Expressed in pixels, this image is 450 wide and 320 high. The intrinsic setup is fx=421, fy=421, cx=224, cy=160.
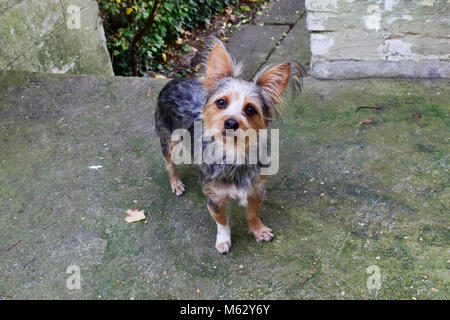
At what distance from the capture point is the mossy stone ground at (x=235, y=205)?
2988mm

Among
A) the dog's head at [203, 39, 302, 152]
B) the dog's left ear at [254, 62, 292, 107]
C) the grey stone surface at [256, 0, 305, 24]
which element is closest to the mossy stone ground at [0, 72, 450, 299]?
the dog's head at [203, 39, 302, 152]

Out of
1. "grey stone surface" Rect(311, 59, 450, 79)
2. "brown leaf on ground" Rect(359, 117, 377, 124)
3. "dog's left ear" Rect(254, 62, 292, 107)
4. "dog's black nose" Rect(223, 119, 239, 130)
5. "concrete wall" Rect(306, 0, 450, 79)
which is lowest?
"brown leaf on ground" Rect(359, 117, 377, 124)

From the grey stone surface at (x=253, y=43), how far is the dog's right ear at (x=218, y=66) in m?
3.70

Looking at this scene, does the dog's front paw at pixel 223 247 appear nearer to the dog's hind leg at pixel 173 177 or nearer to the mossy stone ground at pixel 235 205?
the mossy stone ground at pixel 235 205

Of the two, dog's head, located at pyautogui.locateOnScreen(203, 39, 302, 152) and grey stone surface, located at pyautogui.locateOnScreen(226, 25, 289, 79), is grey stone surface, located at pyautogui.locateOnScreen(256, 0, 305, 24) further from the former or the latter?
dog's head, located at pyautogui.locateOnScreen(203, 39, 302, 152)

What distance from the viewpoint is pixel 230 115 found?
2787 millimetres

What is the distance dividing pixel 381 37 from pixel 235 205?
2.59 meters

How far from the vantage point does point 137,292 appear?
9.75 ft

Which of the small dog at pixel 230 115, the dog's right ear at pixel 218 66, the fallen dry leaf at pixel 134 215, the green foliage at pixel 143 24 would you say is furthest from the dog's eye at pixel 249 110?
the green foliage at pixel 143 24

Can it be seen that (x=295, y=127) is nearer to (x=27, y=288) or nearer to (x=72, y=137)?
(x=72, y=137)

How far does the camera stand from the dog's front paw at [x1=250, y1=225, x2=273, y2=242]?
129 inches

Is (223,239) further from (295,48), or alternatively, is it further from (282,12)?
(282,12)

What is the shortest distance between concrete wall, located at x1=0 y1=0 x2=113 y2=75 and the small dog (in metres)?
2.73

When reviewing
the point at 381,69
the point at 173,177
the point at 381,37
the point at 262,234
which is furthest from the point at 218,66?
the point at 381,69
